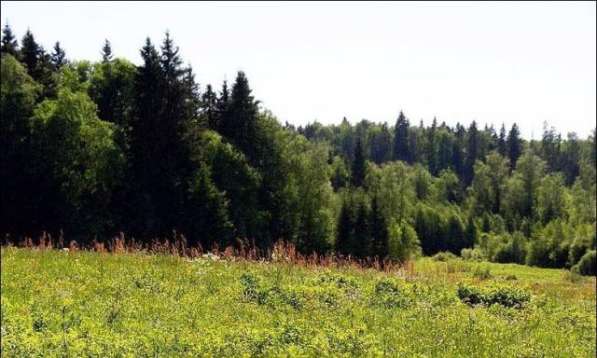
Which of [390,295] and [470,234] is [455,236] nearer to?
[470,234]

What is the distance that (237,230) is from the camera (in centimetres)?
4703

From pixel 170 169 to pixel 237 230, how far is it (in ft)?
26.4

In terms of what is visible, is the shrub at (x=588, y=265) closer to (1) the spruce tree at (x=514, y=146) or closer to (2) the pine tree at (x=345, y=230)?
(2) the pine tree at (x=345, y=230)

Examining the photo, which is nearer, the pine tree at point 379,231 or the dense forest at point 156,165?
the dense forest at point 156,165

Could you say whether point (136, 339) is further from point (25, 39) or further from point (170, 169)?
point (25, 39)

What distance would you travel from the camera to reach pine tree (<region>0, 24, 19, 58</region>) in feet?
143

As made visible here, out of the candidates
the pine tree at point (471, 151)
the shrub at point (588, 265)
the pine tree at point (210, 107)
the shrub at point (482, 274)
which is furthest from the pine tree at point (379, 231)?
the pine tree at point (471, 151)

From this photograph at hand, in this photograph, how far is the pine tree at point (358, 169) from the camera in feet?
303

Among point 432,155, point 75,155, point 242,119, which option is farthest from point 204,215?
point 432,155

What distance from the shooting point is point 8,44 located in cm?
4391

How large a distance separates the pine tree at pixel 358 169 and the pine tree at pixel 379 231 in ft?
93.6

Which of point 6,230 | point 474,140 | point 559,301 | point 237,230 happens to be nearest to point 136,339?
point 559,301

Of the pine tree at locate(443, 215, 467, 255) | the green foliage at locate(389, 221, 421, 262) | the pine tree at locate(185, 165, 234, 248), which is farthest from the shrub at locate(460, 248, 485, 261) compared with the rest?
the pine tree at locate(185, 165, 234, 248)

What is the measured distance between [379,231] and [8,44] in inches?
1532
